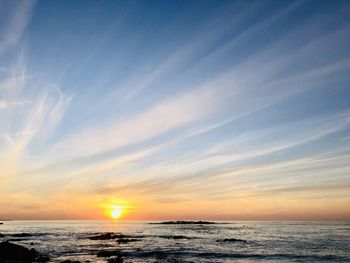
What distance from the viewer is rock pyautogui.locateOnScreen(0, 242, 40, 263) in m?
33.7

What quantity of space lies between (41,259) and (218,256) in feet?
71.3

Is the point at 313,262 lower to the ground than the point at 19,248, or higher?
lower

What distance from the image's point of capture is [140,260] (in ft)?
125

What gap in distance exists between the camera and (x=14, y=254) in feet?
114

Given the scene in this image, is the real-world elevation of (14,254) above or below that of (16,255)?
above

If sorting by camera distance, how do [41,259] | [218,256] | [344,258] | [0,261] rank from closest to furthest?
[0,261] < [41,259] < [344,258] < [218,256]

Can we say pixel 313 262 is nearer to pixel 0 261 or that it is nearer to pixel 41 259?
pixel 41 259

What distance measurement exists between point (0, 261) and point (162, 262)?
16224 mm

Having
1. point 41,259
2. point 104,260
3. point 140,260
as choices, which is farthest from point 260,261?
point 41,259

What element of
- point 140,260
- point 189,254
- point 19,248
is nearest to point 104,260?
point 140,260

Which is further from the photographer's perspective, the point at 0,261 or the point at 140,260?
the point at 140,260

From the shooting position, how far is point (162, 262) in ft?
119

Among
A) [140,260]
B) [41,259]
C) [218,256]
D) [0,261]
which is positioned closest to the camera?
[0,261]

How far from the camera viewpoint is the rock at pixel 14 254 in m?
33.7
